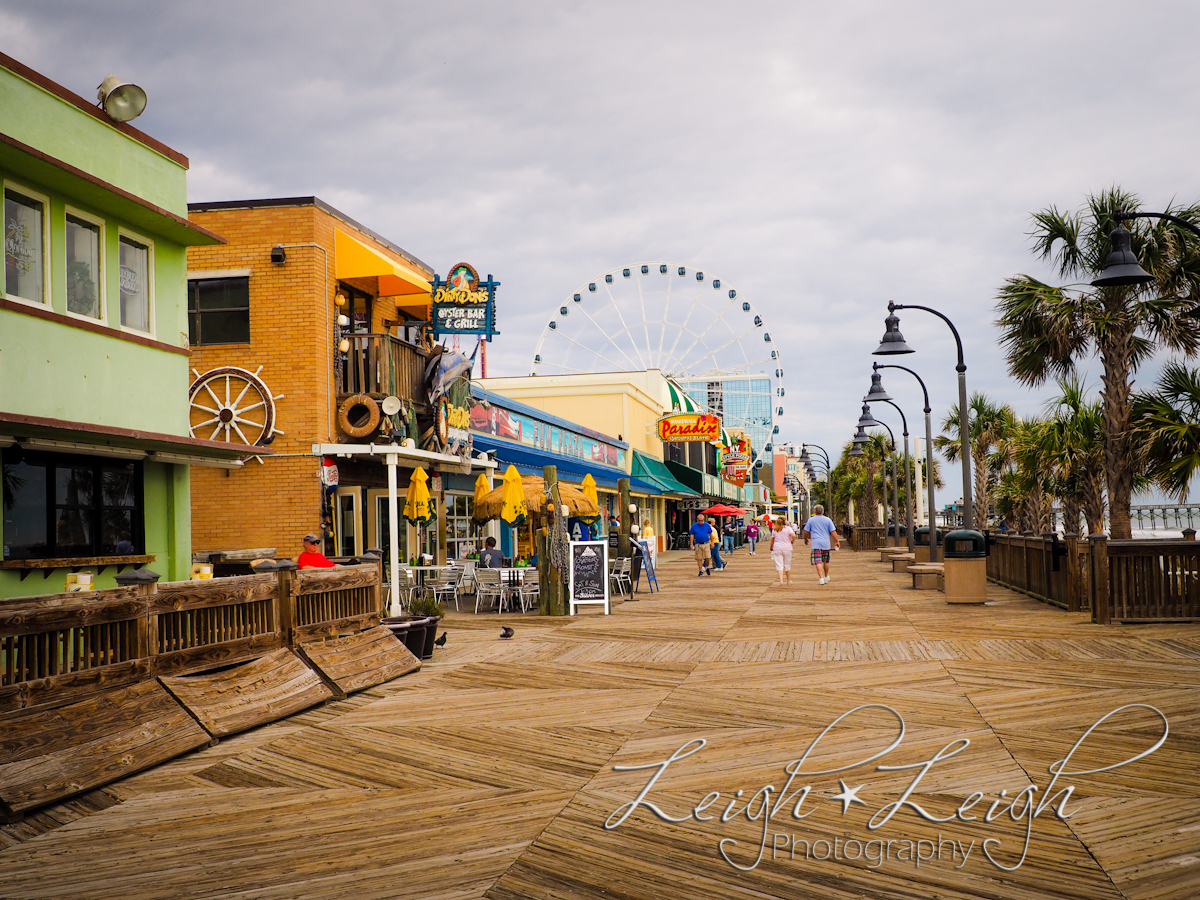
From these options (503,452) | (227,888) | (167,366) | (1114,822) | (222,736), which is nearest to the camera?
(227,888)

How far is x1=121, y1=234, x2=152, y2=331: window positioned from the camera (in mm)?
11695

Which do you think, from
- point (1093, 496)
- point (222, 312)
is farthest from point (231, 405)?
point (1093, 496)

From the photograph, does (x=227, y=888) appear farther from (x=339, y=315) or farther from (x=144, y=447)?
(x=339, y=315)

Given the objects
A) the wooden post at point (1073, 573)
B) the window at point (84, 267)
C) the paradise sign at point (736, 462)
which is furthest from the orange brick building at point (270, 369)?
the paradise sign at point (736, 462)

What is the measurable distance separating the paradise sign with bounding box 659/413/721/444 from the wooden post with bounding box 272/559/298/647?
34479 millimetres

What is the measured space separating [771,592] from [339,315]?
9.85 meters

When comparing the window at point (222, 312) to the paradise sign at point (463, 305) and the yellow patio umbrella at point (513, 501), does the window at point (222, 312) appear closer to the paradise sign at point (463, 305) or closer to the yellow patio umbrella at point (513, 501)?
the paradise sign at point (463, 305)

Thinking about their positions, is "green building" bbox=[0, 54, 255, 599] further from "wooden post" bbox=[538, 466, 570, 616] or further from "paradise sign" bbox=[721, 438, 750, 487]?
"paradise sign" bbox=[721, 438, 750, 487]

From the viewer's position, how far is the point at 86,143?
1092 centimetres

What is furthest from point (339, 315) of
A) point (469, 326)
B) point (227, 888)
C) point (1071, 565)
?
point (227, 888)

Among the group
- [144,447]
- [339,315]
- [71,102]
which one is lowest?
[144,447]

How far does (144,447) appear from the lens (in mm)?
11273

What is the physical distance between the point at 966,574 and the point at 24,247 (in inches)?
543

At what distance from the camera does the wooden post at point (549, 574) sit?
16453 mm
